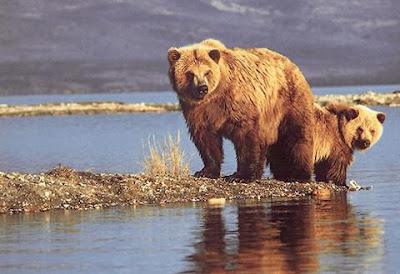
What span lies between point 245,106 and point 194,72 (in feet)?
3.71

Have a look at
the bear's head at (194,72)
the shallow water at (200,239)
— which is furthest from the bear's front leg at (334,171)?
the bear's head at (194,72)

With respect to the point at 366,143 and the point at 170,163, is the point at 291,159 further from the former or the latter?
the point at 170,163

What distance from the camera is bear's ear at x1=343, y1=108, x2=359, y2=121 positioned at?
22.6 meters

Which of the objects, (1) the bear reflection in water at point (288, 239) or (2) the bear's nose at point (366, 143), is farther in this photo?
(2) the bear's nose at point (366, 143)

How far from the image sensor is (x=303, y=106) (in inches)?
871

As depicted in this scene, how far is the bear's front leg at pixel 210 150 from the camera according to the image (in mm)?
20969

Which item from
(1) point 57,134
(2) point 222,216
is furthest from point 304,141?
(1) point 57,134

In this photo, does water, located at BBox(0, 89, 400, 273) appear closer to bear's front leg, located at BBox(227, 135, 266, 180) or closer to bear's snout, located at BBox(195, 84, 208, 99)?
bear's front leg, located at BBox(227, 135, 266, 180)

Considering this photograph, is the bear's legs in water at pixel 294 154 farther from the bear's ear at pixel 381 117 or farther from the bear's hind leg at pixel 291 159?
the bear's ear at pixel 381 117

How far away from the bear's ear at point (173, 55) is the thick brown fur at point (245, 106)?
0.02 meters

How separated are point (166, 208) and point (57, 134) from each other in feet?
155

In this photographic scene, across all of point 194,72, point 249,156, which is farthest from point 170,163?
point 194,72

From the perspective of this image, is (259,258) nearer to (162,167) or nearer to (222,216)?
(222,216)

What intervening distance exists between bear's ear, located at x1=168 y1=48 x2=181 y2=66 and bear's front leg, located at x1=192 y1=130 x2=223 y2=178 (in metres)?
1.23
